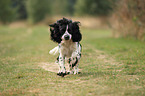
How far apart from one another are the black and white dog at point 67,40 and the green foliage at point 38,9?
47262 millimetres

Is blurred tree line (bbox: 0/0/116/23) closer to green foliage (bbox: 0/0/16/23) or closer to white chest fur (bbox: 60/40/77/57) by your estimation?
green foliage (bbox: 0/0/16/23)

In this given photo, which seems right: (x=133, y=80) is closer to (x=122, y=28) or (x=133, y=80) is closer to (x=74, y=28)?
(x=74, y=28)

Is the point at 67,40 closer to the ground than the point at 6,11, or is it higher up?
closer to the ground

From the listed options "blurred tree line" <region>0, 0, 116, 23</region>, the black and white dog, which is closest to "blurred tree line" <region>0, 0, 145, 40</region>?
"blurred tree line" <region>0, 0, 116, 23</region>

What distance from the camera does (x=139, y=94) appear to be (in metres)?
5.23

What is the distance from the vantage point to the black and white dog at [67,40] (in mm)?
6930

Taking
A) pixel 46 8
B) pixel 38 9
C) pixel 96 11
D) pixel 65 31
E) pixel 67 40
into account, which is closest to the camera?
pixel 65 31

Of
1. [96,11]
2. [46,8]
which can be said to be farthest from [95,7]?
[46,8]

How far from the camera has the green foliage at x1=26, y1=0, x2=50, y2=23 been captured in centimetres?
5397

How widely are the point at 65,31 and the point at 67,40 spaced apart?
1.10 ft

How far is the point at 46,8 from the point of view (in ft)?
178

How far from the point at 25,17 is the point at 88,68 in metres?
57.2

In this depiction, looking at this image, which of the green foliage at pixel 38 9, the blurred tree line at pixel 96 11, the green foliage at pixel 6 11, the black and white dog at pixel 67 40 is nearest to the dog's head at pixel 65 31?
the black and white dog at pixel 67 40

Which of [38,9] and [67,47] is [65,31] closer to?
[67,47]
